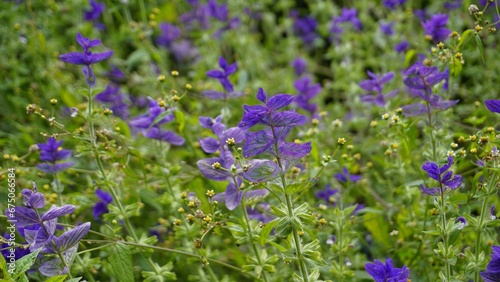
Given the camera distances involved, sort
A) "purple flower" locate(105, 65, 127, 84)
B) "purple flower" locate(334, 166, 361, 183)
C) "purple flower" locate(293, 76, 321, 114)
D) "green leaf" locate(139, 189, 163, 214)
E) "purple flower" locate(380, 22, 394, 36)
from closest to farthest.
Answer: "purple flower" locate(334, 166, 361, 183) < "green leaf" locate(139, 189, 163, 214) < "purple flower" locate(293, 76, 321, 114) < "purple flower" locate(380, 22, 394, 36) < "purple flower" locate(105, 65, 127, 84)

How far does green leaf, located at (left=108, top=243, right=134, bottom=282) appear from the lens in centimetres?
140

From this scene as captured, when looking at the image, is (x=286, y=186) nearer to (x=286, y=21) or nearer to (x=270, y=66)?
(x=286, y=21)

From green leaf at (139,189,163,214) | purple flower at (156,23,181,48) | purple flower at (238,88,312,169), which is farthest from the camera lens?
purple flower at (156,23,181,48)

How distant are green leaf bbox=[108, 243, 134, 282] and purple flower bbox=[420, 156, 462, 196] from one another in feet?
2.41

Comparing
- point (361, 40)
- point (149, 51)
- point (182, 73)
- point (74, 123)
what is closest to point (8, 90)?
point (74, 123)

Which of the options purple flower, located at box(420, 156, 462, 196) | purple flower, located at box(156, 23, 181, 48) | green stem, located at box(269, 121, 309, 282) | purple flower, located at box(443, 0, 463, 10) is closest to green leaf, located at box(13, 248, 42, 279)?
green stem, located at box(269, 121, 309, 282)

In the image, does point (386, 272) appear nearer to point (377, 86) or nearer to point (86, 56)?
point (377, 86)

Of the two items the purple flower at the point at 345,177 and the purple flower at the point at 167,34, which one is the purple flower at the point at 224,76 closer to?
the purple flower at the point at 345,177

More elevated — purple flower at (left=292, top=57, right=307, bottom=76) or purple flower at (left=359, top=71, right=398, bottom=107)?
purple flower at (left=359, top=71, right=398, bottom=107)

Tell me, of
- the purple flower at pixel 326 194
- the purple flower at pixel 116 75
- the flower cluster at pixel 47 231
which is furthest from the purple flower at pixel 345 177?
the purple flower at pixel 116 75

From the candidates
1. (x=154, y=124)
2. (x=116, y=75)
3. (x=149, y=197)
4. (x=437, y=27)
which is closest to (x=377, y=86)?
(x=437, y=27)

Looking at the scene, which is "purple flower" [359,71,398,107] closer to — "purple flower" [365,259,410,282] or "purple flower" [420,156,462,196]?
"purple flower" [420,156,462,196]

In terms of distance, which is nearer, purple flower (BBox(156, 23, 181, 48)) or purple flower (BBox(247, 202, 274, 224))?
purple flower (BBox(247, 202, 274, 224))

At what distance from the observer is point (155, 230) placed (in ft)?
6.13
